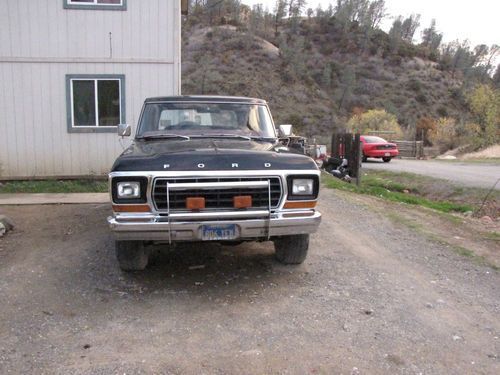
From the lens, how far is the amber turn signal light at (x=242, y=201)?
13.9 ft

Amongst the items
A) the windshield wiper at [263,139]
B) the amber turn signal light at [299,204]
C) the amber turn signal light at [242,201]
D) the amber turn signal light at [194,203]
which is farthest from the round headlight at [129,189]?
the windshield wiper at [263,139]

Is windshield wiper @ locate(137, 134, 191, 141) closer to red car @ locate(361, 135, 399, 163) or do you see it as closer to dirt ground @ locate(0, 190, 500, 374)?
dirt ground @ locate(0, 190, 500, 374)

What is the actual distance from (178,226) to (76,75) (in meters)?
7.89

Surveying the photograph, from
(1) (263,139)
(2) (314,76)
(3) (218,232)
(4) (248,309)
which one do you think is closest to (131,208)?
(3) (218,232)

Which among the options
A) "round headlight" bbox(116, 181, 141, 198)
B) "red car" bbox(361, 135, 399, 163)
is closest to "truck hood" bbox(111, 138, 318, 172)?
"round headlight" bbox(116, 181, 141, 198)

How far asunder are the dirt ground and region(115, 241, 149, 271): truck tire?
16 centimetres

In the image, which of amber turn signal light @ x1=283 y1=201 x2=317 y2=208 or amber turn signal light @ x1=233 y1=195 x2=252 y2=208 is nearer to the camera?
amber turn signal light @ x1=233 y1=195 x2=252 y2=208

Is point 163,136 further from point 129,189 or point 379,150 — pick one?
point 379,150

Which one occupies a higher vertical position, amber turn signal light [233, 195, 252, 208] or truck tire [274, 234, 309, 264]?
amber turn signal light [233, 195, 252, 208]

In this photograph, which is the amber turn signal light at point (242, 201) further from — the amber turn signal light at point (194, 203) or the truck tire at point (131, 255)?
the truck tire at point (131, 255)

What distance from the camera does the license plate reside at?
418cm

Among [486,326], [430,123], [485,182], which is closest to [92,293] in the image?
[486,326]

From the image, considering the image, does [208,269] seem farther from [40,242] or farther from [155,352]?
[40,242]

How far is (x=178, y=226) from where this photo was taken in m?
4.13
